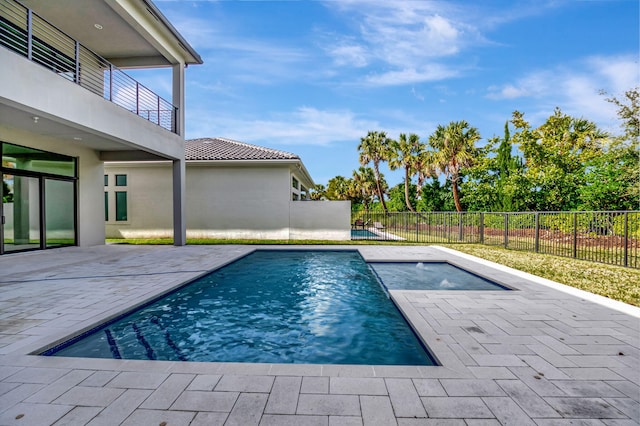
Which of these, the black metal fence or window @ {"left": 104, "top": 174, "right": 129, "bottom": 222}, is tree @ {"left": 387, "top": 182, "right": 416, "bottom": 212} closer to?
the black metal fence

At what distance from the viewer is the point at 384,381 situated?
2574mm

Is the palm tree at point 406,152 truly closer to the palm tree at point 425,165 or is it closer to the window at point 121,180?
the palm tree at point 425,165

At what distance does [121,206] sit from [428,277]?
48.8ft

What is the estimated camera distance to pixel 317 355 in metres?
3.49

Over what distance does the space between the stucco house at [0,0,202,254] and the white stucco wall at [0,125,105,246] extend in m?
0.04

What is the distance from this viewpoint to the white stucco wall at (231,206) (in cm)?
1492

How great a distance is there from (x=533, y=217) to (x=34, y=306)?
13.9m

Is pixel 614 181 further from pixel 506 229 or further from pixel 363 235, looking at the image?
pixel 363 235

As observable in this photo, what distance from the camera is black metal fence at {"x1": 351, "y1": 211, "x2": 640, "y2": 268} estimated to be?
8.33m

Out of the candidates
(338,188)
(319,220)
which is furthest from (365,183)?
(319,220)

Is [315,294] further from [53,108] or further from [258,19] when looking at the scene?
[258,19]

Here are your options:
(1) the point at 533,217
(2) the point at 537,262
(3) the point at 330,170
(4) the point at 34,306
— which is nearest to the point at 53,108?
(4) the point at 34,306

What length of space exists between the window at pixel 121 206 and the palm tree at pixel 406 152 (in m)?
21.4

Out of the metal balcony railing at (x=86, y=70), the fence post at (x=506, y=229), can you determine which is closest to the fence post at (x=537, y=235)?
the fence post at (x=506, y=229)
